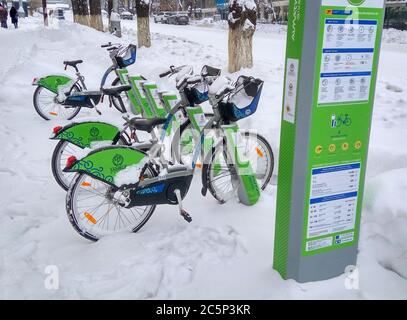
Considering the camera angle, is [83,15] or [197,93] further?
[83,15]

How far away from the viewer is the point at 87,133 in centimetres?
382

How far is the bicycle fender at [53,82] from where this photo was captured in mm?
6336

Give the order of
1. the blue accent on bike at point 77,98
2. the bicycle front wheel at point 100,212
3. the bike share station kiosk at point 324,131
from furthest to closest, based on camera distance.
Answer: the blue accent on bike at point 77,98, the bicycle front wheel at point 100,212, the bike share station kiosk at point 324,131

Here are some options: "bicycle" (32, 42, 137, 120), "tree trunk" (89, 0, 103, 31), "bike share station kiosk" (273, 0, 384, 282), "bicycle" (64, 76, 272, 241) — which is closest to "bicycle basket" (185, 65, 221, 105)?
"bicycle" (64, 76, 272, 241)

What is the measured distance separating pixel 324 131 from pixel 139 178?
1505 mm

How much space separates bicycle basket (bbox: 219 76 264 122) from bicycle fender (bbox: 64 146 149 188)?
0.96 metres

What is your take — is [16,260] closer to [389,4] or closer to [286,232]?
[286,232]

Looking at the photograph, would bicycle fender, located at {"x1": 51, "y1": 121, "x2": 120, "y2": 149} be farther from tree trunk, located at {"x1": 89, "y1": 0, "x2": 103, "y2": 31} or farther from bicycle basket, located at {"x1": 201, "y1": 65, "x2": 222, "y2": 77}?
tree trunk, located at {"x1": 89, "y1": 0, "x2": 103, "y2": 31}

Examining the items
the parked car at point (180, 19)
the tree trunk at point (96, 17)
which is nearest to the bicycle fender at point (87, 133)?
the tree trunk at point (96, 17)

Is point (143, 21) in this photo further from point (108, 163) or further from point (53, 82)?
point (108, 163)

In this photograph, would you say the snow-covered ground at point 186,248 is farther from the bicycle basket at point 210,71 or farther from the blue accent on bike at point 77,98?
the bicycle basket at point 210,71

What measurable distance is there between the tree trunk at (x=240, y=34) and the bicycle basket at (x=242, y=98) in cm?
517

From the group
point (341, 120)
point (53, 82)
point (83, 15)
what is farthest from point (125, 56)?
point (83, 15)
